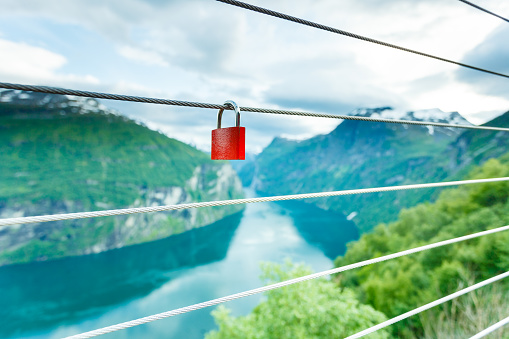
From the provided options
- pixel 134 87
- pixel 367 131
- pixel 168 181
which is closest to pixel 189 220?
pixel 168 181

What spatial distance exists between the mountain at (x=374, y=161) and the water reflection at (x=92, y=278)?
2414 centimetres

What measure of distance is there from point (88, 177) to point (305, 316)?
49642mm

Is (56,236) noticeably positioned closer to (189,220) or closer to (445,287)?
(189,220)

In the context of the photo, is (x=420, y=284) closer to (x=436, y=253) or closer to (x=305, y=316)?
(x=436, y=253)

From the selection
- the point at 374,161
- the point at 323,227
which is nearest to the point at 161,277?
the point at 323,227

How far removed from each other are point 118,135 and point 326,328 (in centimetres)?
5898

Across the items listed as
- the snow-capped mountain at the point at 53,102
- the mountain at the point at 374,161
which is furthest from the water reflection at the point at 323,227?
the snow-capped mountain at the point at 53,102

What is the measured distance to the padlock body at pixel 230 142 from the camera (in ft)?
2.39

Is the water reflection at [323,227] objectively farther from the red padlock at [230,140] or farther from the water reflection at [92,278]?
the red padlock at [230,140]

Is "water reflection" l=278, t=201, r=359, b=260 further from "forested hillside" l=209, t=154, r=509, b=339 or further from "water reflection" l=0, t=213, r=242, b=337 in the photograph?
"forested hillside" l=209, t=154, r=509, b=339

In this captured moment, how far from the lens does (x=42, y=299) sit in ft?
87.4

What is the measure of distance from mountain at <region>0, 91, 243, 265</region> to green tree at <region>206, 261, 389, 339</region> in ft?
119

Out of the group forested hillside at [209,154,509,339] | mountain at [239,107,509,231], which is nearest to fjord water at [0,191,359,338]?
forested hillside at [209,154,509,339]

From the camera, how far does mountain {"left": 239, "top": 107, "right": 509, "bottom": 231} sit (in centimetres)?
5034
